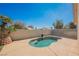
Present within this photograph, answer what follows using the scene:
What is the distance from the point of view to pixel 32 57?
1716mm

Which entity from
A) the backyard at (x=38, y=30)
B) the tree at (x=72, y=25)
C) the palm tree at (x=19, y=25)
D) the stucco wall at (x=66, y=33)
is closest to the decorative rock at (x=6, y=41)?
the backyard at (x=38, y=30)

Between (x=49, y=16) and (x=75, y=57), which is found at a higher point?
(x=49, y=16)

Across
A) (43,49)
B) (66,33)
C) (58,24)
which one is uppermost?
(58,24)

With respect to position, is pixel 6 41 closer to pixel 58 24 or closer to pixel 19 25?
pixel 19 25

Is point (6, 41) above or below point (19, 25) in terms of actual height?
below

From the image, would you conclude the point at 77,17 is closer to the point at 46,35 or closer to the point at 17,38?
the point at 46,35

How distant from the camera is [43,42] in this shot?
172 centimetres

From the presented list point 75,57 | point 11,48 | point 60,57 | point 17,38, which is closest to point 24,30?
point 17,38

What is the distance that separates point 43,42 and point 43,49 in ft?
0.25

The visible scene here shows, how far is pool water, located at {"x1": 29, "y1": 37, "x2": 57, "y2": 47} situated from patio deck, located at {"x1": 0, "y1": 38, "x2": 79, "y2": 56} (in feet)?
0.11

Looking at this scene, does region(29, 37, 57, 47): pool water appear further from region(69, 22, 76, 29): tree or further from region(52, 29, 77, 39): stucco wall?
region(69, 22, 76, 29): tree

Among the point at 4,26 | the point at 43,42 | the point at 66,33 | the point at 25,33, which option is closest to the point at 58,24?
the point at 66,33

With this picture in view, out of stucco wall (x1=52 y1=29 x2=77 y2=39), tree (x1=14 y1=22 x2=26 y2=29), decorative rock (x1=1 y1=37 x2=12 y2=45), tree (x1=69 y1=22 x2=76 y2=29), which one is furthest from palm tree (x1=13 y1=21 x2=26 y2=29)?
tree (x1=69 y1=22 x2=76 y2=29)

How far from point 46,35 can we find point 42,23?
140 mm
